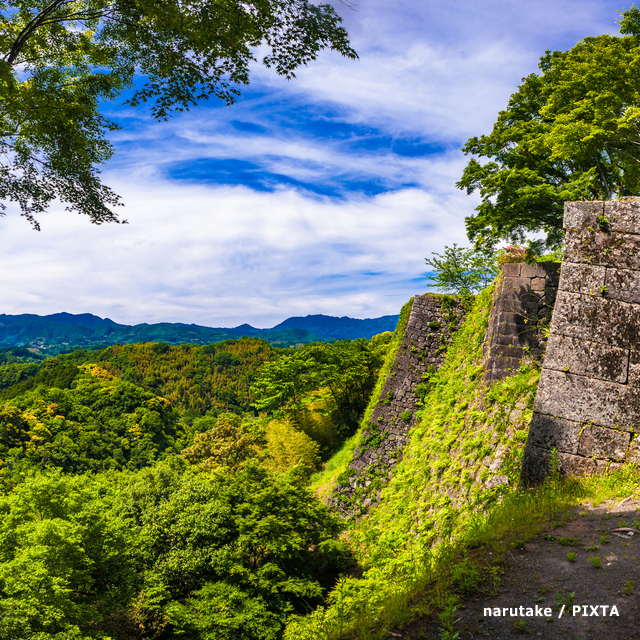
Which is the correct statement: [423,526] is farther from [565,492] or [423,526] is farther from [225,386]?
[225,386]

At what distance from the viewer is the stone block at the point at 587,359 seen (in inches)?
185

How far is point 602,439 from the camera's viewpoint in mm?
4516

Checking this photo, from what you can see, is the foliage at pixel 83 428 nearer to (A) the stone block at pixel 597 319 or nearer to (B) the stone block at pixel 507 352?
(B) the stone block at pixel 507 352

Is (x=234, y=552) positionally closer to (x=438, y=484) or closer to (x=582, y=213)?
(x=438, y=484)

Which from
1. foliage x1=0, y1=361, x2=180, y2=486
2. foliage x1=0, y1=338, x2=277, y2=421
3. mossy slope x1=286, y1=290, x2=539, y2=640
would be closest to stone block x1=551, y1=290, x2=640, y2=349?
mossy slope x1=286, y1=290, x2=539, y2=640

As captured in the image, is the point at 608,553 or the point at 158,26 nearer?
the point at 608,553

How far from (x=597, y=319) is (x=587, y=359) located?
56 cm

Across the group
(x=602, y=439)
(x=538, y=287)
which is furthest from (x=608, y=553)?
(x=538, y=287)

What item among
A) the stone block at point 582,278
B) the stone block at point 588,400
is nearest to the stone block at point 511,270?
the stone block at point 582,278

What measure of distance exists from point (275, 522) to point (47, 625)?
16.0 feet

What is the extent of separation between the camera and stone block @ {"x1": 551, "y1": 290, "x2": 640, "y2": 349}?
4.81 metres

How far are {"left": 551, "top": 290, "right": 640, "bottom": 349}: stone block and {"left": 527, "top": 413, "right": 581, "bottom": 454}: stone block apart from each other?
1.12m

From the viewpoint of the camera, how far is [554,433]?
4699 millimetres

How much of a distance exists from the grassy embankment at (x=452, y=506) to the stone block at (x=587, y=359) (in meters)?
1.14
